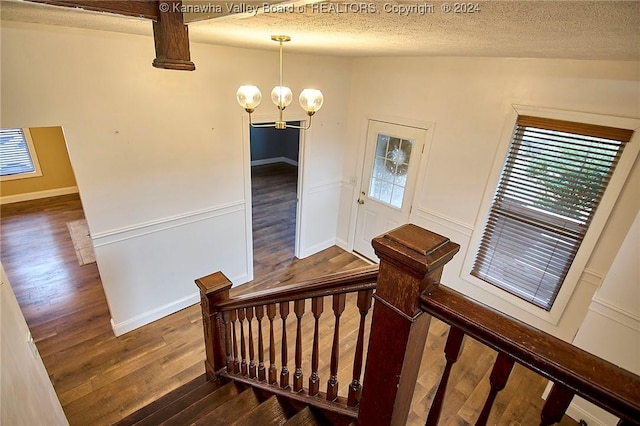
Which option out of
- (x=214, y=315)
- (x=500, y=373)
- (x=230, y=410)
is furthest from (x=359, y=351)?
(x=214, y=315)

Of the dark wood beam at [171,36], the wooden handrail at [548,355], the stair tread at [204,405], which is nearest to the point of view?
the wooden handrail at [548,355]

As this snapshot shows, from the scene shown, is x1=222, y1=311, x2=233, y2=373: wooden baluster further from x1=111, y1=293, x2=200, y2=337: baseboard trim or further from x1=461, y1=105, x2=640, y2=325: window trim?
x1=461, y1=105, x2=640, y2=325: window trim

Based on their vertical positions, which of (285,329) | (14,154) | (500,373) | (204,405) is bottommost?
(204,405)

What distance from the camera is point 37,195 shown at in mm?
5801

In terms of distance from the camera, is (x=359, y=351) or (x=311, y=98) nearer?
(x=359, y=351)

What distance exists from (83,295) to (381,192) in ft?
11.9

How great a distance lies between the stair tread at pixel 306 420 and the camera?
126 cm

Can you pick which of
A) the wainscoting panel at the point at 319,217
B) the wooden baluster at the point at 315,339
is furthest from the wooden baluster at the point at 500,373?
the wainscoting panel at the point at 319,217

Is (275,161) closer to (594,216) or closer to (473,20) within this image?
(594,216)

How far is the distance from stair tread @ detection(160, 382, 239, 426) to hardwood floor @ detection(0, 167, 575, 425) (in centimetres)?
95

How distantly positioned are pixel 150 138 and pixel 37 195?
4.89m

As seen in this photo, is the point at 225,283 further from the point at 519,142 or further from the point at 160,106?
the point at 519,142

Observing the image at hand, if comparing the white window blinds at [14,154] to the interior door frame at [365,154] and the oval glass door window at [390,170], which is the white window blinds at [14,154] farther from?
the oval glass door window at [390,170]

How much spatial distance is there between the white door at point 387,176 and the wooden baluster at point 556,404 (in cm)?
312
